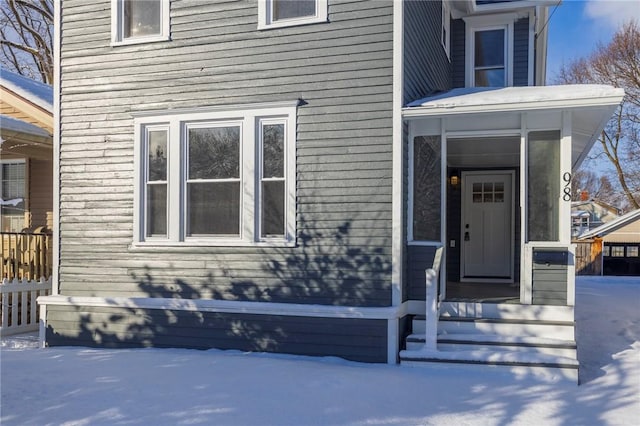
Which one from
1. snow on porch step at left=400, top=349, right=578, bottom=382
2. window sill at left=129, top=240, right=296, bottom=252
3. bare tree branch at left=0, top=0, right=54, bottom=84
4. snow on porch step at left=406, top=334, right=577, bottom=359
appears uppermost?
bare tree branch at left=0, top=0, right=54, bottom=84

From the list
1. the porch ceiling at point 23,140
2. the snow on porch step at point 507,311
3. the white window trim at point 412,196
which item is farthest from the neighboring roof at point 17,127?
the snow on porch step at point 507,311

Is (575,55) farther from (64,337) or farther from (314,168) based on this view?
(64,337)

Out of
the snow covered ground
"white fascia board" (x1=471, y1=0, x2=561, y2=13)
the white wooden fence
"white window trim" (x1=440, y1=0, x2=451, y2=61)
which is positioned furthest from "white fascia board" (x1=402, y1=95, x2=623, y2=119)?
the white wooden fence

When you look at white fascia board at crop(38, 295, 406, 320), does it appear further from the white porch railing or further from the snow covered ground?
the snow covered ground

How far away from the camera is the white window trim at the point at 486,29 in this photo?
1042 centimetres

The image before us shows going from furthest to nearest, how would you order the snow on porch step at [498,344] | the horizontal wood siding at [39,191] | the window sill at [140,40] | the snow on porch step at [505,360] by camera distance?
the horizontal wood siding at [39,191]
the window sill at [140,40]
the snow on porch step at [498,344]
the snow on porch step at [505,360]

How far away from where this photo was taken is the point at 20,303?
927 centimetres

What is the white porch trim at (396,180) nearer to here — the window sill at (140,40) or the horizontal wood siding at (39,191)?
the window sill at (140,40)

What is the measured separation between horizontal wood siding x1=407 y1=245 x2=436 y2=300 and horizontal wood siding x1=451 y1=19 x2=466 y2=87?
197 inches

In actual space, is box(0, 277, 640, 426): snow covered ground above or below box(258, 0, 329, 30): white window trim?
below

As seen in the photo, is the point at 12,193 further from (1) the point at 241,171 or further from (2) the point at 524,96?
(2) the point at 524,96

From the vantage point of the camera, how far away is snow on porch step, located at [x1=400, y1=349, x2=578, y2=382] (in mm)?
5836

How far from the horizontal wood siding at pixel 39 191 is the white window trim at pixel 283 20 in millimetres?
6536

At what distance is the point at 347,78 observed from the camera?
6.84 m
